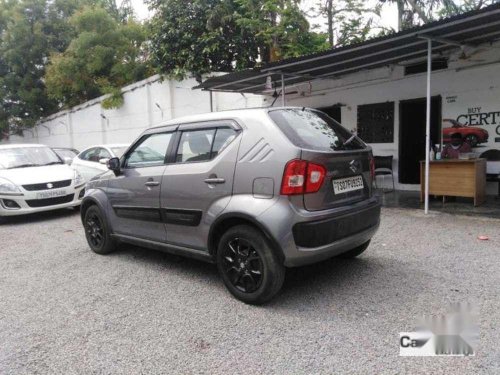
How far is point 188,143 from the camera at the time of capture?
4.18 m

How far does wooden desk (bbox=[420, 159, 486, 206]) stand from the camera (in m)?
7.25

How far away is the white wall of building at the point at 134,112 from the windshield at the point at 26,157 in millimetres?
2765

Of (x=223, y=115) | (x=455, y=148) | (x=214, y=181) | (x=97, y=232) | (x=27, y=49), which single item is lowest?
(x=97, y=232)

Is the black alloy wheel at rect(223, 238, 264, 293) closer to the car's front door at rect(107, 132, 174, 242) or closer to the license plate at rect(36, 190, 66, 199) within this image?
the car's front door at rect(107, 132, 174, 242)

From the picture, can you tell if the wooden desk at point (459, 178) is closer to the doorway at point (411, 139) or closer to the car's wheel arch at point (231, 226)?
the doorway at point (411, 139)

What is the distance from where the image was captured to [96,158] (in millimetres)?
9875

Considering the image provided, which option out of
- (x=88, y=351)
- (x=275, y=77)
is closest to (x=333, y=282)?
(x=88, y=351)

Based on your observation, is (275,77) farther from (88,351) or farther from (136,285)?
(88,351)

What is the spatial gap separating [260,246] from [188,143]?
1411 mm

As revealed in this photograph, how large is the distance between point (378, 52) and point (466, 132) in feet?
8.94

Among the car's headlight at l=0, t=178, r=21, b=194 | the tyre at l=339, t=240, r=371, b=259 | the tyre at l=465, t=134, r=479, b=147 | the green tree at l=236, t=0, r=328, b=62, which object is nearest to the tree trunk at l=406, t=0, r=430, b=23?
the green tree at l=236, t=0, r=328, b=62

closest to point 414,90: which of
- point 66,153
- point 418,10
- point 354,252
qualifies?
point 354,252

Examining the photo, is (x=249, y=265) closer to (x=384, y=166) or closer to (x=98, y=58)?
(x=384, y=166)

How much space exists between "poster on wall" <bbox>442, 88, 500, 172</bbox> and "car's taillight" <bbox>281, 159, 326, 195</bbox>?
6.45 m
